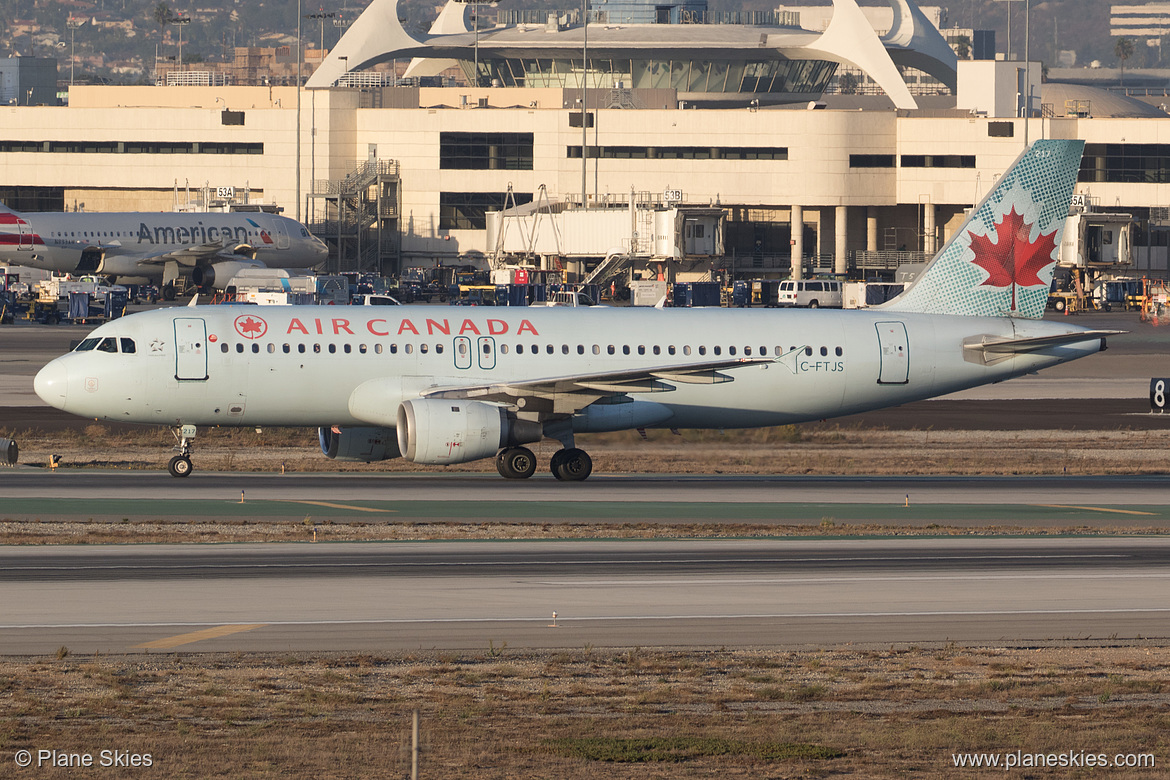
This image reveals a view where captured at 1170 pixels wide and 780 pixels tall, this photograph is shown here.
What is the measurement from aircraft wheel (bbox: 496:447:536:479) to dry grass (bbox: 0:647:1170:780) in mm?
19687

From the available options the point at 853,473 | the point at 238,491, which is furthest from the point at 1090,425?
the point at 238,491

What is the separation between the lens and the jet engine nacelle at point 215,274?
11875cm

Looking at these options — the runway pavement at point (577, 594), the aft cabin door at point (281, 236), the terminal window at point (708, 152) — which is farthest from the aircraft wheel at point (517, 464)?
the terminal window at point (708, 152)

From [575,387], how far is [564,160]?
367 feet

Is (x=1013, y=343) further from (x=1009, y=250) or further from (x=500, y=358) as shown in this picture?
(x=500, y=358)

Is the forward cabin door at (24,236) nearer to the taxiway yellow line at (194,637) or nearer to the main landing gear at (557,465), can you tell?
the main landing gear at (557,465)

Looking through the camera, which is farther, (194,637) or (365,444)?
(365,444)

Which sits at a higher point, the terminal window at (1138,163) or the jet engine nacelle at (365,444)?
the terminal window at (1138,163)

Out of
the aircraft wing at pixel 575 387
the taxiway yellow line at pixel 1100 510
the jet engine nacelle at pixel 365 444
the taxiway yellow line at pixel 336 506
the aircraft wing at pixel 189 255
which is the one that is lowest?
the taxiway yellow line at pixel 1100 510

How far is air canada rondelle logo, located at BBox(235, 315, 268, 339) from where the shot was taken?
40844 mm

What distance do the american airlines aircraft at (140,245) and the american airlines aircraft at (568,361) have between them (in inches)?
3154

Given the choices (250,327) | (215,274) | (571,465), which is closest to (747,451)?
(571,465)

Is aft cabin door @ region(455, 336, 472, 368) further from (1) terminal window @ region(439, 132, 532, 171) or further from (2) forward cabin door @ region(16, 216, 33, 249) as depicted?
(1) terminal window @ region(439, 132, 532, 171)

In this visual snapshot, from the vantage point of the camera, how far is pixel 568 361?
42281 mm
